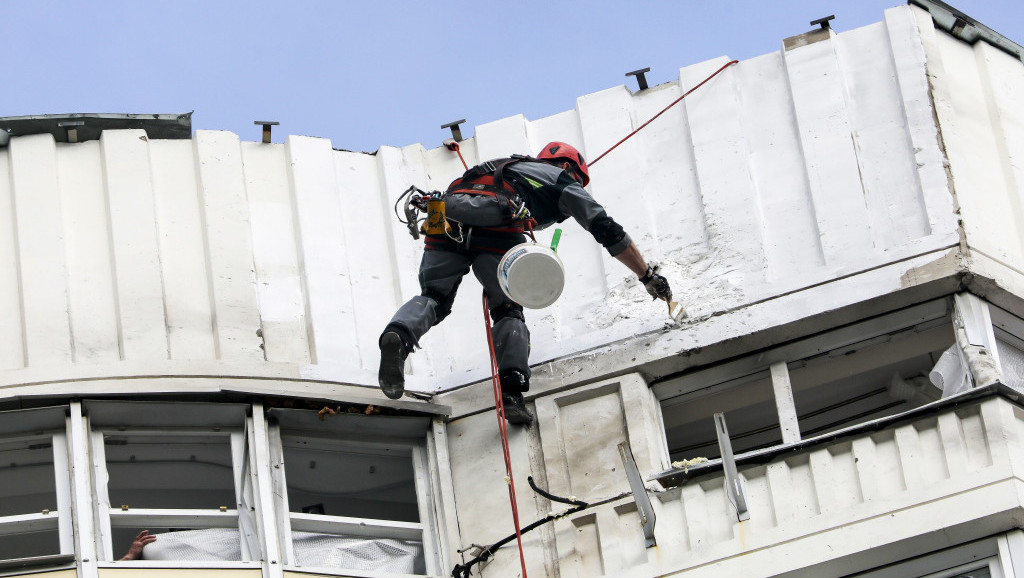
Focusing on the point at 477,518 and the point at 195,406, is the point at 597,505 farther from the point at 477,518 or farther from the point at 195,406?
the point at 195,406

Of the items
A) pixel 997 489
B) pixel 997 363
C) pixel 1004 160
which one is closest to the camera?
pixel 997 489

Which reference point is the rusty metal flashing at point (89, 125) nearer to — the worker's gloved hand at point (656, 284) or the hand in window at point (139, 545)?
the hand in window at point (139, 545)

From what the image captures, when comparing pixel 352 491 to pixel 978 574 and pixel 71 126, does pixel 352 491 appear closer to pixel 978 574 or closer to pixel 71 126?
pixel 71 126

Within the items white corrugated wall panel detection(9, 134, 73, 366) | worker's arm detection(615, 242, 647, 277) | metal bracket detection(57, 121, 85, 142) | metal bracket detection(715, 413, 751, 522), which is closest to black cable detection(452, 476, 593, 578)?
metal bracket detection(715, 413, 751, 522)

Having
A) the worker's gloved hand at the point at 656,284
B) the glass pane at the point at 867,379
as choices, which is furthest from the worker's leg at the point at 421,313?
the glass pane at the point at 867,379

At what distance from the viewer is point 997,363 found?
49.4ft

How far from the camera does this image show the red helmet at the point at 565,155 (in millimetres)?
15633

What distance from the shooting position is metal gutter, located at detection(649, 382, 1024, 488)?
14555 millimetres

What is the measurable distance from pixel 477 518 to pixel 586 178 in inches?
99.0

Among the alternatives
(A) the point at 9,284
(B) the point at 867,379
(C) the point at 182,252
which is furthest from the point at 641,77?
(A) the point at 9,284

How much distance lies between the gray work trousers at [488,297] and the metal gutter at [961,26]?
378cm

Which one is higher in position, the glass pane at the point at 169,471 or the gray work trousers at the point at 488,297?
the gray work trousers at the point at 488,297

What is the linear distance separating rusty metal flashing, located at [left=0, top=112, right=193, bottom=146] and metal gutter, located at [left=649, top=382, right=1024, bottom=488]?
14.9ft

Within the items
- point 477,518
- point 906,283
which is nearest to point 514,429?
point 477,518
